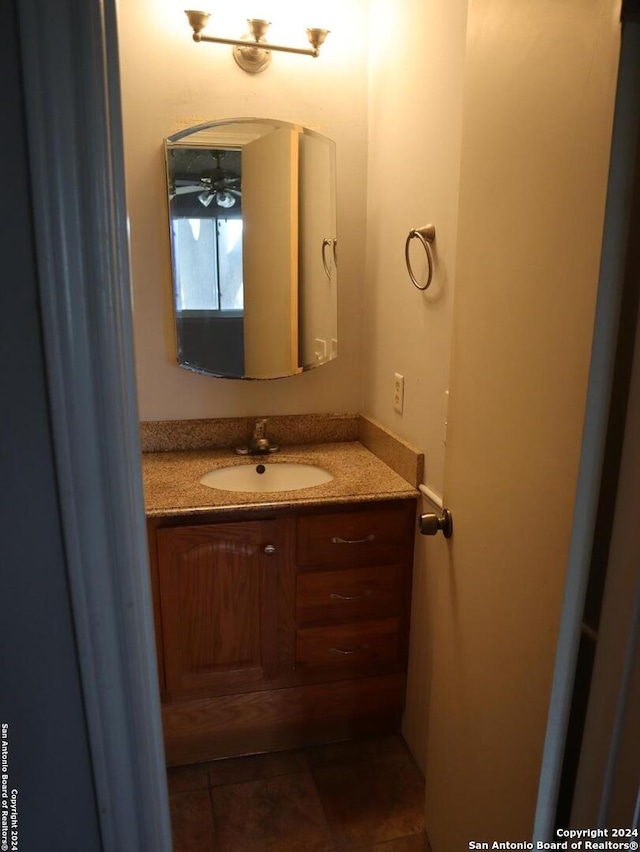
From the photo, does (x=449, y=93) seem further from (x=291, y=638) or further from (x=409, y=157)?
(x=291, y=638)

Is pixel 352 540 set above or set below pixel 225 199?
below

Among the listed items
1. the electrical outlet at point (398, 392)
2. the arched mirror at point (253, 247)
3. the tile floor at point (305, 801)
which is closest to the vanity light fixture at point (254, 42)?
the arched mirror at point (253, 247)

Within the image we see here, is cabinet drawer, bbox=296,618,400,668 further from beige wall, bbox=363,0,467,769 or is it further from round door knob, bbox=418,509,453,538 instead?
round door knob, bbox=418,509,453,538

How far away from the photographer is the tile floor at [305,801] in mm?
1584

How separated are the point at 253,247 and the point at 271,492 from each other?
2.84 ft

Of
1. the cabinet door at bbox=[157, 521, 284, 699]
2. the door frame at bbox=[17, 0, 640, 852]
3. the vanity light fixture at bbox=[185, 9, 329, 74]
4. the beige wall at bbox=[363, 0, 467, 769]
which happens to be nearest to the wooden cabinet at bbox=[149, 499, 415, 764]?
the cabinet door at bbox=[157, 521, 284, 699]

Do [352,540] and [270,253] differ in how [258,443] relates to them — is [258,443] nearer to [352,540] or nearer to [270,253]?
[352,540]

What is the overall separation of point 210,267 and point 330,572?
110cm

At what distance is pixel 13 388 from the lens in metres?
0.52

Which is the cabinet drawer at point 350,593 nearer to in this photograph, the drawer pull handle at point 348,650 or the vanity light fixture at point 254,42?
the drawer pull handle at point 348,650

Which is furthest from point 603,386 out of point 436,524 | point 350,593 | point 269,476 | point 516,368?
point 269,476

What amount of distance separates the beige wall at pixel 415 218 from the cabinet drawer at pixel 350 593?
8 centimetres

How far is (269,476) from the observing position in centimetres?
206

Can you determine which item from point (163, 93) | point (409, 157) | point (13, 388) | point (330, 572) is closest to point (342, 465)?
point (330, 572)
